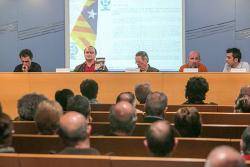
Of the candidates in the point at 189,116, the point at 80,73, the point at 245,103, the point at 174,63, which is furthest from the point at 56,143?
the point at 174,63

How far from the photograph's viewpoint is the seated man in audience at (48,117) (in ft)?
12.3

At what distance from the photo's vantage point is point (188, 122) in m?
3.73

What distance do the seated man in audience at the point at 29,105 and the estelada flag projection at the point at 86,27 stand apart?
5.15 metres

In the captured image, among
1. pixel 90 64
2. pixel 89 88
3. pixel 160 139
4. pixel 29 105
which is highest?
pixel 90 64

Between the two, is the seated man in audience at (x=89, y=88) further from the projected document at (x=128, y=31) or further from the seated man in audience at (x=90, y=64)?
the projected document at (x=128, y=31)

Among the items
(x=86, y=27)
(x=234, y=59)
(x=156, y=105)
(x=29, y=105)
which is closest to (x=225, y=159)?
(x=156, y=105)

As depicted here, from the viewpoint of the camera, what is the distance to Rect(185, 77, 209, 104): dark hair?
19.0 ft

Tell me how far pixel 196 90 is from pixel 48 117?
247 centimetres

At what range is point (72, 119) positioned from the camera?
304 cm

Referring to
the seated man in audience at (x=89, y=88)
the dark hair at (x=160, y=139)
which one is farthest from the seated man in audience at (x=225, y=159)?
the seated man in audience at (x=89, y=88)

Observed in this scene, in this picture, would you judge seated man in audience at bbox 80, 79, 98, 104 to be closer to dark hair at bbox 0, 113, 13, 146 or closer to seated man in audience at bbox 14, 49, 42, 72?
seated man in audience at bbox 14, 49, 42, 72

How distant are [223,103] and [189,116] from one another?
350 centimetres

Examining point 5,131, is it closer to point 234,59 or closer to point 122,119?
point 122,119

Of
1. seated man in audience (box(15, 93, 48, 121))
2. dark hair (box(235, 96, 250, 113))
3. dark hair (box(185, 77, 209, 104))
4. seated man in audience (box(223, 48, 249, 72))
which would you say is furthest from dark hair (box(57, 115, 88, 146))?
seated man in audience (box(223, 48, 249, 72))
